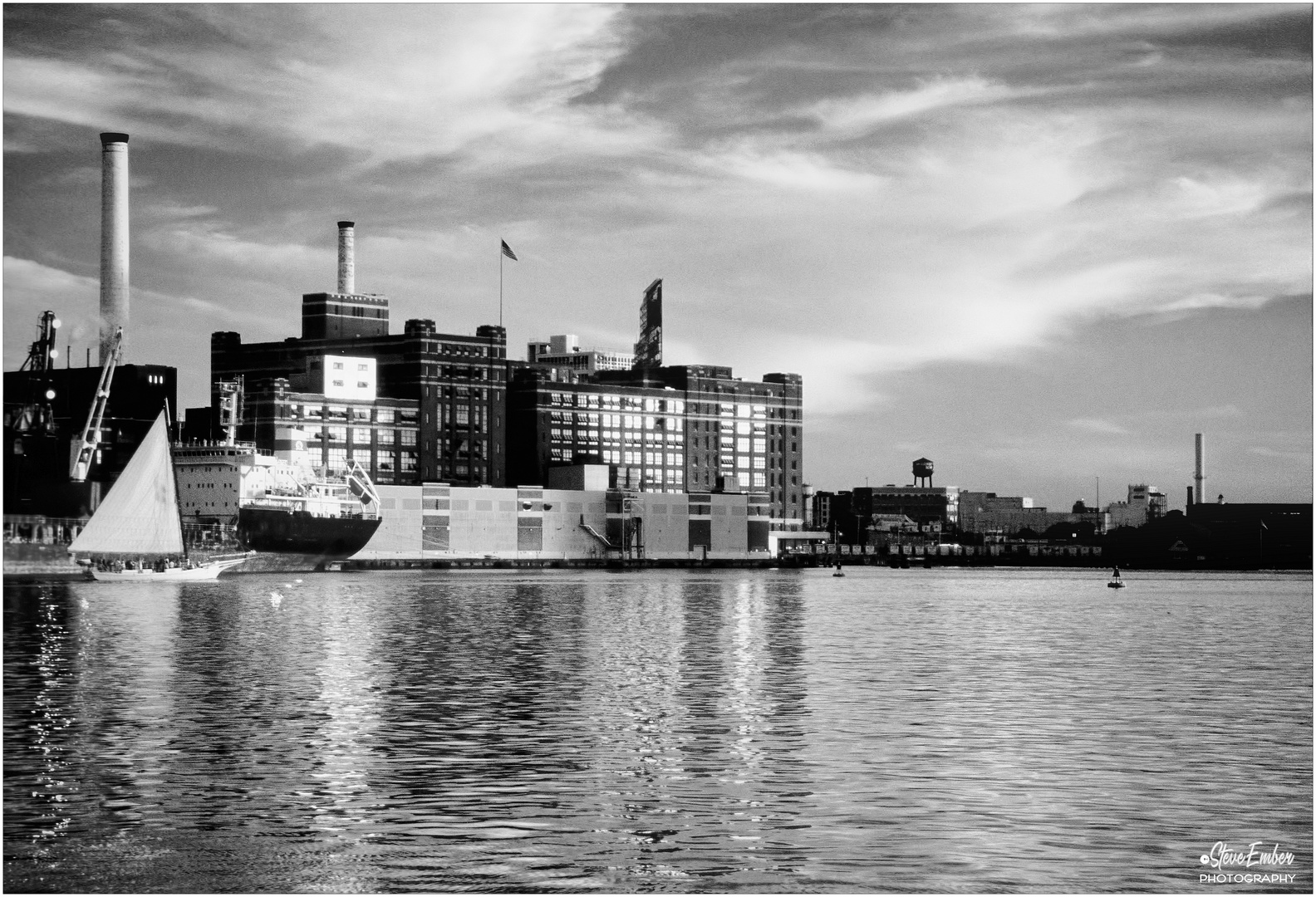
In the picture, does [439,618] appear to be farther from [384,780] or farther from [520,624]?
[384,780]

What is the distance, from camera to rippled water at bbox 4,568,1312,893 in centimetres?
2409

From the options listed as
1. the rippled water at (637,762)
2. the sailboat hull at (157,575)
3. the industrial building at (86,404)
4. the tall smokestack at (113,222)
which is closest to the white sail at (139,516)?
the sailboat hull at (157,575)

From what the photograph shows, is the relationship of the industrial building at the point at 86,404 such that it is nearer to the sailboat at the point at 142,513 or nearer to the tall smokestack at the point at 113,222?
the tall smokestack at the point at 113,222

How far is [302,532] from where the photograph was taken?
17338 cm

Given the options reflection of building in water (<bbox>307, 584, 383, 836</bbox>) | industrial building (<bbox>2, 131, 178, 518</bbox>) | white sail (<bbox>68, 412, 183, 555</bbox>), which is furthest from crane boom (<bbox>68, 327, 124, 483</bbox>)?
reflection of building in water (<bbox>307, 584, 383, 836</bbox>)

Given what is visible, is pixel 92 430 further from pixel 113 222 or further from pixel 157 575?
pixel 157 575

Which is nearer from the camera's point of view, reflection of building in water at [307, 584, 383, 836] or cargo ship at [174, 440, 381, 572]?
reflection of building in water at [307, 584, 383, 836]

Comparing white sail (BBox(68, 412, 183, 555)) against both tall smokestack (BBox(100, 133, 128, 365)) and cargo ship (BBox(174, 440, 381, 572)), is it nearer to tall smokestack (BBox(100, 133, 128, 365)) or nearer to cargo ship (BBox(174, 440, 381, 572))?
cargo ship (BBox(174, 440, 381, 572))

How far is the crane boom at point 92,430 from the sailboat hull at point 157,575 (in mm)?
34434

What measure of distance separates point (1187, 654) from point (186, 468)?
12501 cm

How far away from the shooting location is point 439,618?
8888cm

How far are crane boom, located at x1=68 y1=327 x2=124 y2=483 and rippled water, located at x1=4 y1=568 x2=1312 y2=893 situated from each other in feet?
341

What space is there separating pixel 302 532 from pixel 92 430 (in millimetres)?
27638

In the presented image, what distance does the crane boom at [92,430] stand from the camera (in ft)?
566
